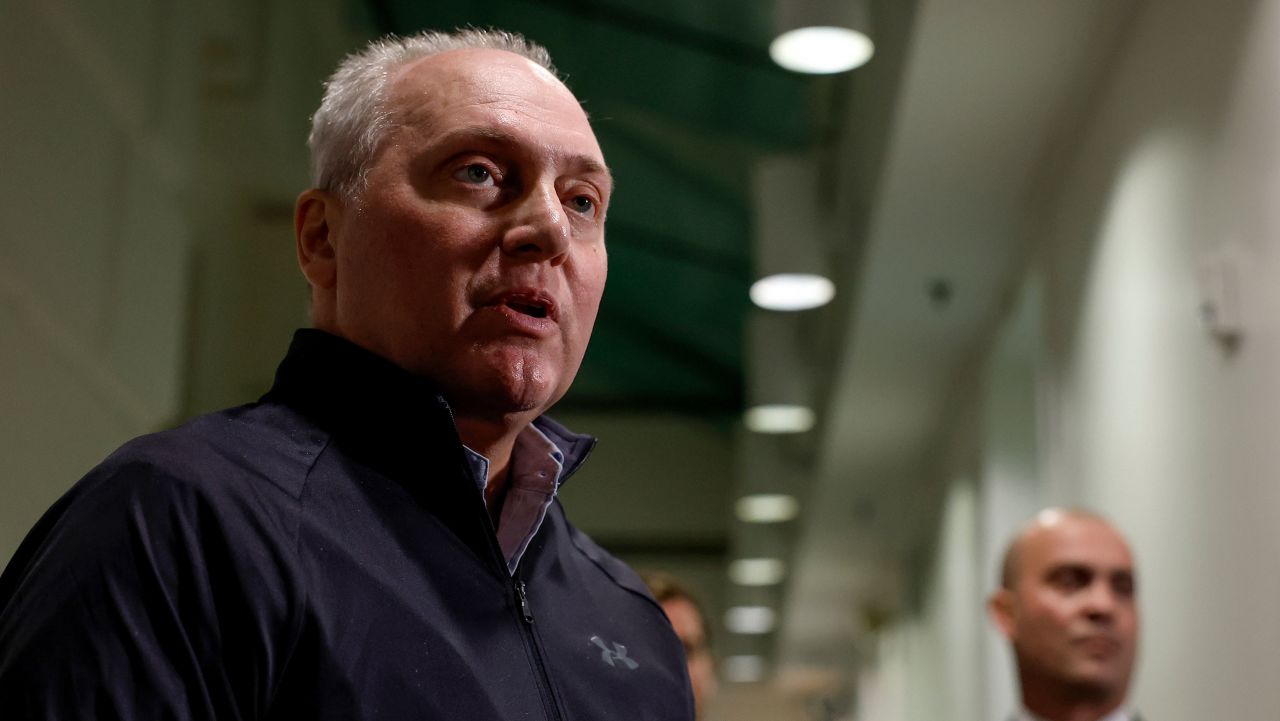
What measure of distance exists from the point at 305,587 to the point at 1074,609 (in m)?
2.74

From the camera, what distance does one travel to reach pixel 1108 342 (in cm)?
492

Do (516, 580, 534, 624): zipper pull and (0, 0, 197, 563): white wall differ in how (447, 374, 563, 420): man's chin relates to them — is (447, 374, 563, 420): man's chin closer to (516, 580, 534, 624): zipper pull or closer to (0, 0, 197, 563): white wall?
(516, 580, 534, 624): zipper pull

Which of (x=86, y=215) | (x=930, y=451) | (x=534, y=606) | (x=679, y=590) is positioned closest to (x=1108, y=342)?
(x=679, y=590)

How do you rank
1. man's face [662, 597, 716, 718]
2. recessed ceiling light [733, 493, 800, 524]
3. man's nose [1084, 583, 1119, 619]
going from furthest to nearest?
recessed ceiling light [733, 493, 800, 524] < man's face [662, 597, 716, 718] < man's nose [1084, 583, 1119, 619]

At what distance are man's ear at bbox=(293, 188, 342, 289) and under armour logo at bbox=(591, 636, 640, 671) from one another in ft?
1.46

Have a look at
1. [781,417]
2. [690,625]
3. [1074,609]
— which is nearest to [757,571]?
[781,417]

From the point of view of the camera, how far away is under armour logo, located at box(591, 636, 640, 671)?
1587mm

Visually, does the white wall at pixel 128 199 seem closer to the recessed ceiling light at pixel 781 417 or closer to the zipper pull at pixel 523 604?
the recessed ceiling light at pixel 781 417

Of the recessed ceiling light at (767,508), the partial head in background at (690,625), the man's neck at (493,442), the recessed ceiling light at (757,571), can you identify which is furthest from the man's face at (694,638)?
the recessed ceiling light at (757,571)

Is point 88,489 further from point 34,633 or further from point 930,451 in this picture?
point 930,451

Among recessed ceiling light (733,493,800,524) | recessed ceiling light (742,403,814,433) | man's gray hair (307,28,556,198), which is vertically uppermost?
recessed ceiling light (742,403,814,433)

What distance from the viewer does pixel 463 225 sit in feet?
5.00

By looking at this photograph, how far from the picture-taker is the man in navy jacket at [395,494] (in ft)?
3.96

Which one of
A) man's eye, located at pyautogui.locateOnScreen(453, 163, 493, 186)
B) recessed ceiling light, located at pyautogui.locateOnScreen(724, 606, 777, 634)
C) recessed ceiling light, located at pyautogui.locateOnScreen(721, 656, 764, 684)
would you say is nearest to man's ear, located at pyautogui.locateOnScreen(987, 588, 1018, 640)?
man's eye, located at pyautogui.locateOnScreen(453, 163, 493, 186)
